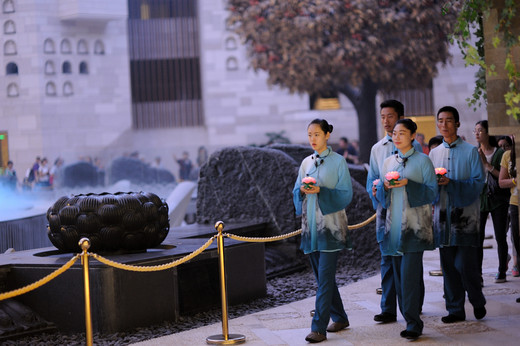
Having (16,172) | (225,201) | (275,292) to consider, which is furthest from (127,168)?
(275,292)

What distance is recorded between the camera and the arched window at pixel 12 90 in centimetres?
2441

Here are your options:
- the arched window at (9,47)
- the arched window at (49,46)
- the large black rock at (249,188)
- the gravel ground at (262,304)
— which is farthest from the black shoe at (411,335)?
the arched window at (9,47)

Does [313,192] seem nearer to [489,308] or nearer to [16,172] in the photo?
[489,308]

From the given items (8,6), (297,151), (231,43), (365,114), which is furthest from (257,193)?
(8,6)

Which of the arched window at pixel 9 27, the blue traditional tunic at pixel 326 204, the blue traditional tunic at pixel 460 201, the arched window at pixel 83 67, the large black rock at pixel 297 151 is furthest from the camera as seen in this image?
the arched window at pixel 83 67

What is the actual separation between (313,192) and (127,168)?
18.2 meters

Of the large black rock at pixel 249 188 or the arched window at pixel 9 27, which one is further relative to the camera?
the arched window at pixel 9 27

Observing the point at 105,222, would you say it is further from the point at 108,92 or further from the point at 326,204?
the point at 108,92

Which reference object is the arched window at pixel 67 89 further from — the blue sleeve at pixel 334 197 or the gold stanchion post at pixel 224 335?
the blue sleeve at pixel 334 197

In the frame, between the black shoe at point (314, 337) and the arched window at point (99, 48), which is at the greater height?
the arched window at point (99, 48)

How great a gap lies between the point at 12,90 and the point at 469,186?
21.0m

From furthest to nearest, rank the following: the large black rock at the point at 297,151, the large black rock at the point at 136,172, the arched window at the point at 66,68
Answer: the arched window at the point at 66,68 → the large black rock at the point at 136,172 → the large black rock at the point at 297,151

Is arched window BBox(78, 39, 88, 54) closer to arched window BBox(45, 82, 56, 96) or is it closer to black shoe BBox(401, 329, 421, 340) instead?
arched window BBox(45, 82, 56, 96)

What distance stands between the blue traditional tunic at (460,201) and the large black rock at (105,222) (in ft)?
8.38
